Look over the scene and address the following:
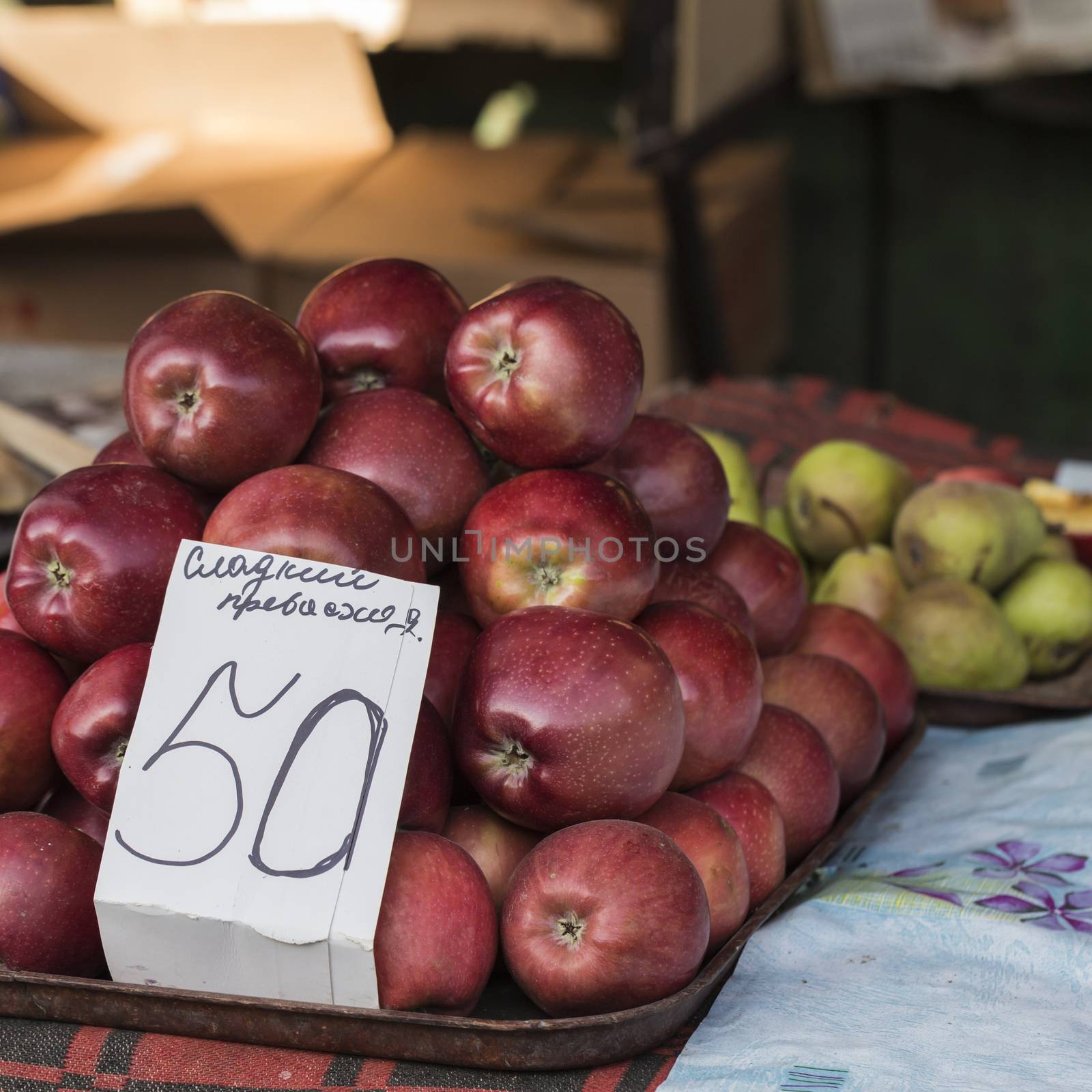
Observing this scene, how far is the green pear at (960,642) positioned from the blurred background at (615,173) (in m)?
0.80

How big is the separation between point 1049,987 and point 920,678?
0.63 m

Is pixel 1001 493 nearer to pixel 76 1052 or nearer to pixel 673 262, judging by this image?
pixel 673 262

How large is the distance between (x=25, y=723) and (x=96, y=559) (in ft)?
0.41

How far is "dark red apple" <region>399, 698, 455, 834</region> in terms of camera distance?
858 millimetres

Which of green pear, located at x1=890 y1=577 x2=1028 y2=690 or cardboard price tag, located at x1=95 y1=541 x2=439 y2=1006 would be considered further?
green pear, located at x1=890 y1=577 x2=1028 y2=690

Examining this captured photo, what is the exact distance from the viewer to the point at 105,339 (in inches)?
108

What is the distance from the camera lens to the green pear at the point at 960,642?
1.45 m

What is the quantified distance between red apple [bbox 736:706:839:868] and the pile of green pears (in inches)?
17.1

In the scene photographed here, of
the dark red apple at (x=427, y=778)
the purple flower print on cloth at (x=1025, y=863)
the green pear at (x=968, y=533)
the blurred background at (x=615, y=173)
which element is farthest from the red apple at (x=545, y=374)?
the blurred background at (x=615, y=173)

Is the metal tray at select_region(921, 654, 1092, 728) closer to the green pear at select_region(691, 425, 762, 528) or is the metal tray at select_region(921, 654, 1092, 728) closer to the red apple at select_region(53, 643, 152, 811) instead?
the green pear at select_region(691, 425, 762, 528)

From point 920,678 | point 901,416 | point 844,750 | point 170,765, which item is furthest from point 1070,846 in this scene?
point 901,416

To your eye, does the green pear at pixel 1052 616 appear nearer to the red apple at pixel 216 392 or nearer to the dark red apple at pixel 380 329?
the dark red apple at pixel 380 329

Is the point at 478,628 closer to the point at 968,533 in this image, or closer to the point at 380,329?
the point at 380,329

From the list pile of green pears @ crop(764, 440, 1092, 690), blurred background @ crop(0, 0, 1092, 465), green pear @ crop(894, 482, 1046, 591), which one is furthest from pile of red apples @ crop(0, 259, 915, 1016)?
blurred background @ crop(0, 0, 1092, 465)
